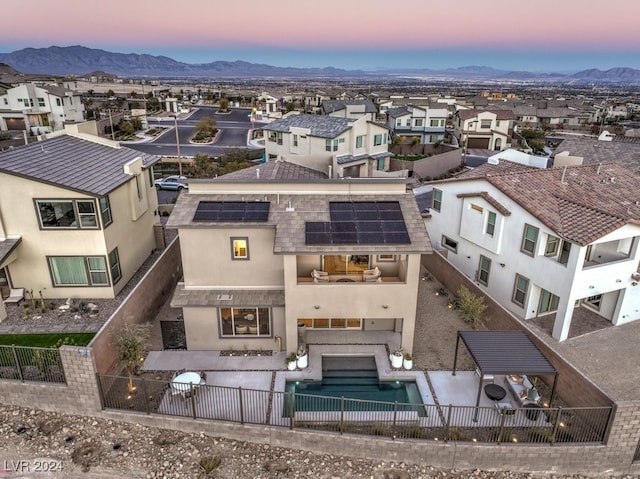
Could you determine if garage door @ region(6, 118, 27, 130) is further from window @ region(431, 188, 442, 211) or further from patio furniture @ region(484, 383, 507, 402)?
patio furniture @ region(484, 383, 507, 402)

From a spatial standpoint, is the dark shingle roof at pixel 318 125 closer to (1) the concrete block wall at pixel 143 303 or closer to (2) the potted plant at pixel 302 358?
(1) the concrete block wall at pixel 143 303

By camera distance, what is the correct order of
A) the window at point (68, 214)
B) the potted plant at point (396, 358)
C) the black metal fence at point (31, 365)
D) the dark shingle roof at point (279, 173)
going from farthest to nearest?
the dark shingle roof at point (279, 173) < the window at point (68, 214) < the potted plant at point (396, 358) < the black metal fence at point (31, 365)

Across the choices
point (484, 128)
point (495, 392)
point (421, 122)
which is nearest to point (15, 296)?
point (495, 392)

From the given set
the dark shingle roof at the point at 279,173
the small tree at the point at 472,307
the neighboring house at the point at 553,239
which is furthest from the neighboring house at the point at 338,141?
the small tree at the point at 472,307

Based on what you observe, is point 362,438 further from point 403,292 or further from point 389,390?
point 403,292

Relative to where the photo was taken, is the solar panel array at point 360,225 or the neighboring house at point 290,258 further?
the neighboring house at point 290,258

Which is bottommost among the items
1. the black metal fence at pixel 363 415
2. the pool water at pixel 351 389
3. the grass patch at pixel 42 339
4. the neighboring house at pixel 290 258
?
the pool water at pixel 351 389

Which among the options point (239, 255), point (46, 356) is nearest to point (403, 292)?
point (239, 255)
